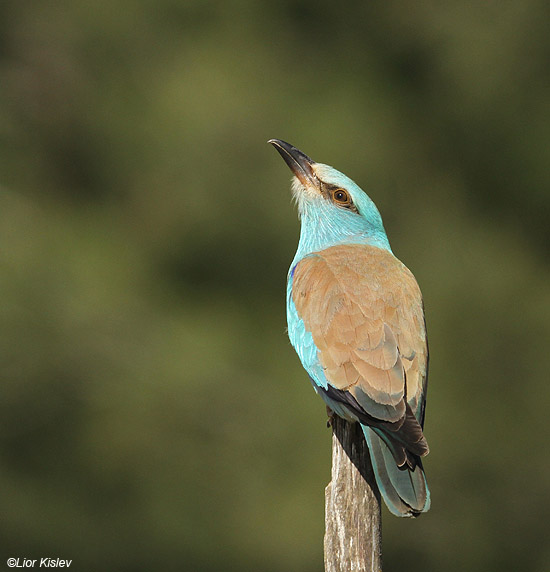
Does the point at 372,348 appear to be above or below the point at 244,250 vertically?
below

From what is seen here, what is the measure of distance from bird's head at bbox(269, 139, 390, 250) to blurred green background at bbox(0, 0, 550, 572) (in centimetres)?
471

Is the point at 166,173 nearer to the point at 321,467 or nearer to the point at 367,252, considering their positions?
the point at 321,467

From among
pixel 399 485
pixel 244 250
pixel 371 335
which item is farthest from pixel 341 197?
pixel 244 250

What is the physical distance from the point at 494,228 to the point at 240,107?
3640mm

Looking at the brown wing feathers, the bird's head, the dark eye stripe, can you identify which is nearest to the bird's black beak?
the bird's head

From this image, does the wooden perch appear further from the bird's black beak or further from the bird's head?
the bird's black beak

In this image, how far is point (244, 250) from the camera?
1147cm

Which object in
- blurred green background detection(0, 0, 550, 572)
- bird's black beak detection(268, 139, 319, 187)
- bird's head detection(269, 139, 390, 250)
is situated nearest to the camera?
bird's head detection(269, 139, 390, 250)

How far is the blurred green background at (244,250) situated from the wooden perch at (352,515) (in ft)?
18.5

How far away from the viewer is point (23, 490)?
1077cm

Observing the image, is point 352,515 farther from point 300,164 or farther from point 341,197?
point 300,164

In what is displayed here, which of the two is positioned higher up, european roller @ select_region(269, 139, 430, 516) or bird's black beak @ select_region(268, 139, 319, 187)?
bird's black beak @ select_region(268, 139, 319, 187)

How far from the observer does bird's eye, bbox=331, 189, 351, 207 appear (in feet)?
18.8

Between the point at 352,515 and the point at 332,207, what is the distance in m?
2.20
